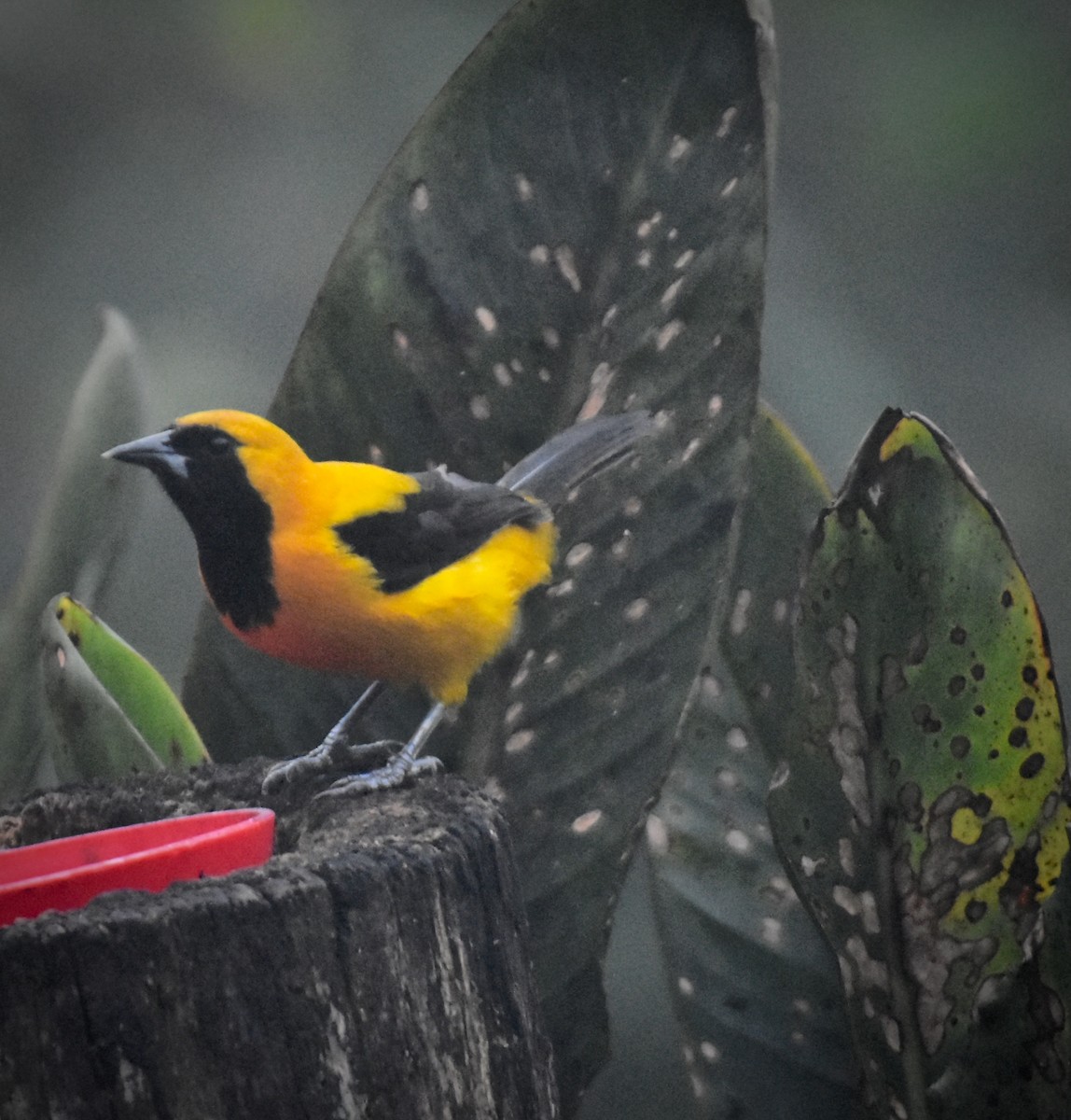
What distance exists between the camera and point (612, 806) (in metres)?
1.04

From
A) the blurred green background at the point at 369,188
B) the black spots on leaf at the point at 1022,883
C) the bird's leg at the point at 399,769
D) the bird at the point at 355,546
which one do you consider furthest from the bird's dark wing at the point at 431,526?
the black spots on leaf at the point at 1022,883

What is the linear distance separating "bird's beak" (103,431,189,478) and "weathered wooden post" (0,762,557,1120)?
0.37 m

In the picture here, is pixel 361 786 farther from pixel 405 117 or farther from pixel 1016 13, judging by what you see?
pixel 1016 13

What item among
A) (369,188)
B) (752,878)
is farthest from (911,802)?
(369,188)

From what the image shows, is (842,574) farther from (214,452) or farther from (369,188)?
(369,188)

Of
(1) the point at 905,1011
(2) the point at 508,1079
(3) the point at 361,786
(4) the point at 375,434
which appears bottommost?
(1) the point at 905,1011

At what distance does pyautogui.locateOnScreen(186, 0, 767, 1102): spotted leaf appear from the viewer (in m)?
1.02

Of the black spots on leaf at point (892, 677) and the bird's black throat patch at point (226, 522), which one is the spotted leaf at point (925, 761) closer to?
the black spots on leaf at point (892, 677)

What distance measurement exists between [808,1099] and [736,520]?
474mm

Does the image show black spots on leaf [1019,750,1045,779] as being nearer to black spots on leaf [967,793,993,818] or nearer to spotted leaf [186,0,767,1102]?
black spots on leaf [967,793,993,818]

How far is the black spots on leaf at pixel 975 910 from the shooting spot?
0.87 m

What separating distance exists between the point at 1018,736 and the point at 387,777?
1.37 ft

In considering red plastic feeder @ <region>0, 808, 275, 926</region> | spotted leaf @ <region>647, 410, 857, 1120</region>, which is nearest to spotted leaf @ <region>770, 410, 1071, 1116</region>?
spotted leaf @ <region>647, 410, 857, 1120</region>

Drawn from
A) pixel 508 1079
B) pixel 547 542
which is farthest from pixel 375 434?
pixel 508 1079
